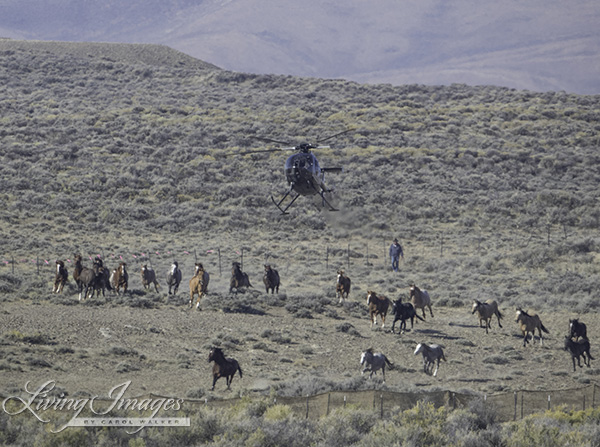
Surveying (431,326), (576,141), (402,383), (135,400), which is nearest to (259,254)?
(431,326)

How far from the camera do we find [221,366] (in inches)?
719

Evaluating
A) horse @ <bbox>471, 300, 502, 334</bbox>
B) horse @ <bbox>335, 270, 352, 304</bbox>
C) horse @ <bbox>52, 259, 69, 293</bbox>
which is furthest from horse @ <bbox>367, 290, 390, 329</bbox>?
horse @ <bbox>52, 259, 69, 293</bbox>

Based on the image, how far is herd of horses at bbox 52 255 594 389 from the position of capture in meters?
19.8

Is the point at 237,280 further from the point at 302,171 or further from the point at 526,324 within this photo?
the point at 526,324

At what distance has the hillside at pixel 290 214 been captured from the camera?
24125mm

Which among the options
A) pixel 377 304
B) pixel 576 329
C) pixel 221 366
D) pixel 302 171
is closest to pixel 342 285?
pixel 377 304

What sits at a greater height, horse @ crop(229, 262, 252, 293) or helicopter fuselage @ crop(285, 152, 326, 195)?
helicopter fuselage @ crop(285, 152, 326, 195)

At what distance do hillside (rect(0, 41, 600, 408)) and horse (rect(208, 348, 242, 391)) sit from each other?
1.12m

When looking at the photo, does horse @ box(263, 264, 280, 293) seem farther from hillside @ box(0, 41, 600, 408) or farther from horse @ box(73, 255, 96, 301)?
horse @ box(73, 255, 96, 301)

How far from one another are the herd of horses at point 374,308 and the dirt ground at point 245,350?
0.44 meters

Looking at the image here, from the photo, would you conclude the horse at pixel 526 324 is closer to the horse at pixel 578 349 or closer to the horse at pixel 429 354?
the horse at pixel 578 349

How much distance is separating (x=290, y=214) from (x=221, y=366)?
31.6 meters

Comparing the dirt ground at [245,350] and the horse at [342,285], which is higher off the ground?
the horse at [342,285]

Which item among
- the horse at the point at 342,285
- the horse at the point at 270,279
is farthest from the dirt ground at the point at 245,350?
the horse at the point at 270,279
